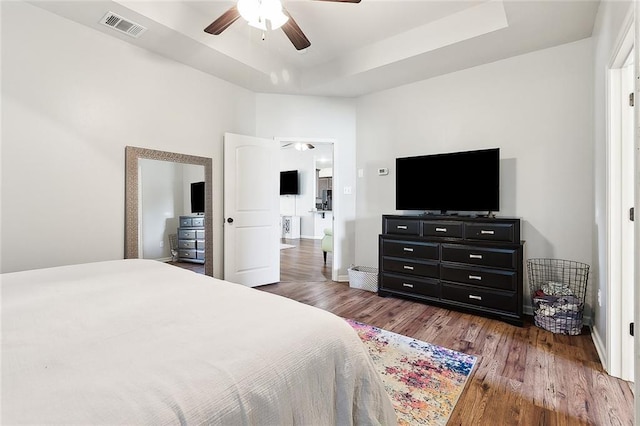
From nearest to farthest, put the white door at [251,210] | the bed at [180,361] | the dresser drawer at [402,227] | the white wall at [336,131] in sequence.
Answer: the bed at [180,361] → the dresser drawer at [402,227] → the white door at [251,210] → the white wall at [336,131]

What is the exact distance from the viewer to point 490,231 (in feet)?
9.02

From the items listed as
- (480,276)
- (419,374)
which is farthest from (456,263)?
(419,374)

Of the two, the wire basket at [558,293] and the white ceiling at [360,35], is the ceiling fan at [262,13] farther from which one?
the wire basket at [558,293]

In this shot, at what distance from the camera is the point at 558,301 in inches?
97.7

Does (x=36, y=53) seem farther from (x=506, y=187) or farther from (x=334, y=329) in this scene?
(x=506, y=187)

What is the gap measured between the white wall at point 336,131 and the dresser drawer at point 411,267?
0.88 meters

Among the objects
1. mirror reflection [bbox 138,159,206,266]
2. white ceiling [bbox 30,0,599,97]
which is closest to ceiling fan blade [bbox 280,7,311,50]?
white ceiling [bbox 30,0,599,97]

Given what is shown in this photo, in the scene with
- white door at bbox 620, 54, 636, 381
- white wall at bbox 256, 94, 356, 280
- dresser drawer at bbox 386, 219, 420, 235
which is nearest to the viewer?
white door at bbox 620, 54, 636, 381

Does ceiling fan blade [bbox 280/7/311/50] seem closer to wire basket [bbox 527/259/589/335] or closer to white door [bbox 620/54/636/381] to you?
white door [bbox 620/54/636/381]

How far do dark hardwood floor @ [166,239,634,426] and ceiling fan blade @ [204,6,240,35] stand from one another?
2.69 meters

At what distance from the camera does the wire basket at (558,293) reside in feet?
7.94

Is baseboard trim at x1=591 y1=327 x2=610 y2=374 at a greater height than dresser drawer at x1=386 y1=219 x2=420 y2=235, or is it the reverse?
dresser drawer at x1=386 y1=219 x2=420 y2=235

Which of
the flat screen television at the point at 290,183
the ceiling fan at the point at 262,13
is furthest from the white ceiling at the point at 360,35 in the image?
the flat screen television at the point at 290,183

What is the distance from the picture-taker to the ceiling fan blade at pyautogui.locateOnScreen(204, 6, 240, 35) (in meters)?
2.10
